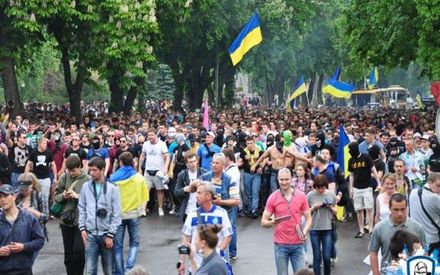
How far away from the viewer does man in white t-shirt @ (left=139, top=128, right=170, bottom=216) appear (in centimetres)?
1927

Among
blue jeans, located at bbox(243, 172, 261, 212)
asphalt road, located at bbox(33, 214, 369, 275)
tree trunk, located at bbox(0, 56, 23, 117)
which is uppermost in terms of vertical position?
tree trunk, located at bbox(0, 56, 23, 117)

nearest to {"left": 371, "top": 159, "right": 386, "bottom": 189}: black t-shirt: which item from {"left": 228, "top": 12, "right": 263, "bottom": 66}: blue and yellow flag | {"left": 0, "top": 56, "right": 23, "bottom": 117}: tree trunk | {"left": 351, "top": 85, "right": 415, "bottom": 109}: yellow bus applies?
{"left": 228, "top": 12, "right": 263, "bottom": 66}: blue and yellow flag

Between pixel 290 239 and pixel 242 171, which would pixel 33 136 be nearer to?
pixel 242 171

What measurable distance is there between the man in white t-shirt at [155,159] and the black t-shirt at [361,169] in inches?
163

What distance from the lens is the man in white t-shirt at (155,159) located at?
63.2 feet

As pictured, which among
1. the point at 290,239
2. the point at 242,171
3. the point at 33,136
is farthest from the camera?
the point at 33,136

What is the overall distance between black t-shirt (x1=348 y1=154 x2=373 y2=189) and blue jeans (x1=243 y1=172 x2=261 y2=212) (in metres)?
3.05

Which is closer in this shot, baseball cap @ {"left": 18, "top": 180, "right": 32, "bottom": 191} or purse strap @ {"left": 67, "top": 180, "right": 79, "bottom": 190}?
baseball cap @ {"left": 18, "top": 180, "right": 32, "bottom": 191}

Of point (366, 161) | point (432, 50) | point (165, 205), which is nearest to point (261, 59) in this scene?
point (432, 50)

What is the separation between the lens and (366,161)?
16.5 meters

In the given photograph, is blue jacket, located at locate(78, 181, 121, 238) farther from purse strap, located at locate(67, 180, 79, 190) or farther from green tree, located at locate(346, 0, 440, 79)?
green tree, located at locate(346, 0, 440, 79)

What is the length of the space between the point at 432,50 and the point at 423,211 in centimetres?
1963

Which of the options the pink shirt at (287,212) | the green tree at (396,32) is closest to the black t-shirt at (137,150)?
the pink shirt at (287,212)

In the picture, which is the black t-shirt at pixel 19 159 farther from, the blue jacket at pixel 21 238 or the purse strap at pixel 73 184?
the blue jacket at pixel 21 238
